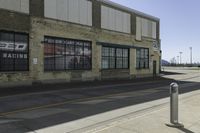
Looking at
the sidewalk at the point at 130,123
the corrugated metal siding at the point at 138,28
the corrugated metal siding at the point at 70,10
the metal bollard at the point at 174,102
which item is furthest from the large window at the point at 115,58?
the metal bollard at the point at 174,102

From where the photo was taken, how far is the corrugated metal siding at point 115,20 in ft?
106

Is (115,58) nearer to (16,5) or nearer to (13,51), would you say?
(13,51)

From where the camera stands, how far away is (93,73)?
100 ft

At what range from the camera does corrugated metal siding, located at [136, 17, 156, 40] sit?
39.0m

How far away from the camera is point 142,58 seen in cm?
4059

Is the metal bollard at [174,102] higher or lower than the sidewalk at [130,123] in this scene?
higher

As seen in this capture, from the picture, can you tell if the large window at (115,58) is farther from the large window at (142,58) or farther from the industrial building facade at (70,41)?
the large window at (142,58)

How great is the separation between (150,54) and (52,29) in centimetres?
2073

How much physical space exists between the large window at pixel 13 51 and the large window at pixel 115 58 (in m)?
11.4

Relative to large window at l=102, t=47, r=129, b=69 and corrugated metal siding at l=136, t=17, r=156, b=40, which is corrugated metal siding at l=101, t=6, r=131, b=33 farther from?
large window at l=102, t=47, r=129, b=69

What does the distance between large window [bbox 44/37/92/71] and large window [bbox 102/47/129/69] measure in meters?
3.16

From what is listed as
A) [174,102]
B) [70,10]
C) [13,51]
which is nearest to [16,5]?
[13,51]

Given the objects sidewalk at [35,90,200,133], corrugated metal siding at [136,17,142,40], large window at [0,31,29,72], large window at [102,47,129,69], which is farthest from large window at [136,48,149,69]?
sidewalk at [35,90,200,133]

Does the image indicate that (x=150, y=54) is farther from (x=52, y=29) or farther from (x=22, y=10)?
A: (x=22, y=10)
